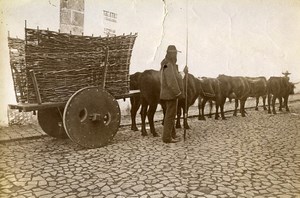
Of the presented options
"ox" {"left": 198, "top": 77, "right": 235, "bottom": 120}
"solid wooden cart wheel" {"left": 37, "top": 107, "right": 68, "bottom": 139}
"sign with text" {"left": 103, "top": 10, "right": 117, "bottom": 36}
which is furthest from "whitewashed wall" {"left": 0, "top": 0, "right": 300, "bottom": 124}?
"solid wooden cart wheel" {"left": 37, "top": 107, "right": 68, "bottom": 139}

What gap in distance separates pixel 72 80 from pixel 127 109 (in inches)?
175

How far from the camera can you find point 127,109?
397 inches

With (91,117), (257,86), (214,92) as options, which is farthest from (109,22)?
(257,86)

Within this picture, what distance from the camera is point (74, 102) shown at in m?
5.52

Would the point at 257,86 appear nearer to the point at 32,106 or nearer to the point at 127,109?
the point at 127,109

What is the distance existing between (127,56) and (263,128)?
4.29 m

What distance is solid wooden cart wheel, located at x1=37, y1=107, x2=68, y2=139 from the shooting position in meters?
6.34

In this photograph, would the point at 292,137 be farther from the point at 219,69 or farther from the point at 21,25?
the point at 21,25

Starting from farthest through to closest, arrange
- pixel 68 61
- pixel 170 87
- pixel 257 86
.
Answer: pixel 257 86 → pixel 170 87 → pixel 68 61

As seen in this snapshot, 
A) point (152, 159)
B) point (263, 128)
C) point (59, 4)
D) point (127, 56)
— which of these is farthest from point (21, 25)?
point (263, 128)

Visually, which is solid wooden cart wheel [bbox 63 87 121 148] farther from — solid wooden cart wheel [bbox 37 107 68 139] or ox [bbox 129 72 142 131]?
ox [bbox 129 72 142 131]

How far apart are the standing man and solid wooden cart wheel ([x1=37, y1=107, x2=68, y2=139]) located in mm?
2095

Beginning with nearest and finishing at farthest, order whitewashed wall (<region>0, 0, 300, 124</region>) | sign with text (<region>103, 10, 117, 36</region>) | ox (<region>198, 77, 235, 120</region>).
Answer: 1. whitewashed wall (<region>0, 0, 300, 124</region>)
2. sign with text (<region>103, 10, 117, 36</region>)
3. ox (<region>198, 77, 235, 120</region>)

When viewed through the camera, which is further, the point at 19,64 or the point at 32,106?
the point at 19,64
